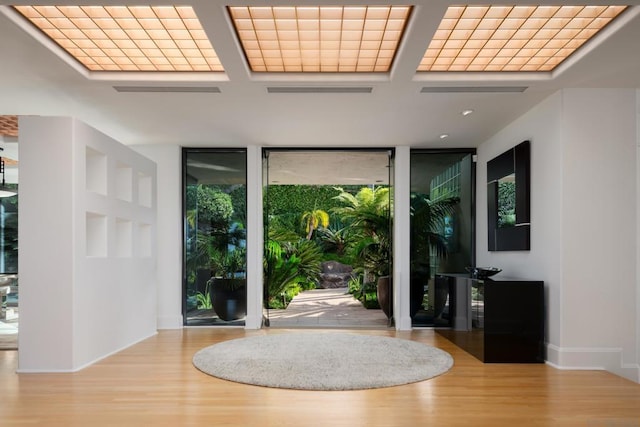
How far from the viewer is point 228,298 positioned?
7.48 m

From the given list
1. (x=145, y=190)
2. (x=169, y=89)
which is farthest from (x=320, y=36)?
(x=145, y=190)

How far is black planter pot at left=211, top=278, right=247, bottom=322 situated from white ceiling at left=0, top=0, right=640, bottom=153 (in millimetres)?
2020

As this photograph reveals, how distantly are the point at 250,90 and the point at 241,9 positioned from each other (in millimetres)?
1431

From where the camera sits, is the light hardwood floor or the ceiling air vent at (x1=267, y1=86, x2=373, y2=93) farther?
the ceiling air vent at (x1=267, y1=86, x2=373, y2=93)

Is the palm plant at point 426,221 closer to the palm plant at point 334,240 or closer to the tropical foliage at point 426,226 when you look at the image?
the tropical foliage at point 426,226

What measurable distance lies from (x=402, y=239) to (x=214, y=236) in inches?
104

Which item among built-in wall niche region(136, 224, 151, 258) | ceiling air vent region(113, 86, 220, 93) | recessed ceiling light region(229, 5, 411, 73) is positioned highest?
recessed ceiling light region(229, 5, 411, 73)

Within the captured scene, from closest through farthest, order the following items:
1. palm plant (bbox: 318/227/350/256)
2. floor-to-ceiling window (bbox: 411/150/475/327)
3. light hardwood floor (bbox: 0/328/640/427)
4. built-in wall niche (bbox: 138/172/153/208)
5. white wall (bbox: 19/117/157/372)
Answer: light hardwood floor (bbox: 0/328/640/427) < white wall (bbox: 19/117/157/372) < built-in wall niche (bbox: 138/172/153/208) < floor-to-ceiling window (bbox: 411/150/475/327) < palm plant (bbox: 318/227/350/256)

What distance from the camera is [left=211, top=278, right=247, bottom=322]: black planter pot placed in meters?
7.46

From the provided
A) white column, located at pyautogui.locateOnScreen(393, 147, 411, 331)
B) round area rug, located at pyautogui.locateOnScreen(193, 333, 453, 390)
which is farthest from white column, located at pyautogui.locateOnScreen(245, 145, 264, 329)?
white column, located at pyautogui.locateOnScreen(393, 147, 411, 331)

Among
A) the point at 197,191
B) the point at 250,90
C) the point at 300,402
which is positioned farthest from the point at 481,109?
the point at 197,191

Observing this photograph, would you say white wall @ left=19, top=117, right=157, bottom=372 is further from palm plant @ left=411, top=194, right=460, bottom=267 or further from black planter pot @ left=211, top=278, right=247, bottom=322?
palm plant @ left=411, top=194, right=460, bottom=267

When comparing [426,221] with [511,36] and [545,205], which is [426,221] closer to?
[545,205]

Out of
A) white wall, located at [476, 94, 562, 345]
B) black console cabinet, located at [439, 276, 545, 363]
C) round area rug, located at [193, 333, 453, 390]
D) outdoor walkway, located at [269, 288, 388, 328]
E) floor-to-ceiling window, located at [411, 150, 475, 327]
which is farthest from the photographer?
outdoor walkway, located at [269, 288, 388, 328]
